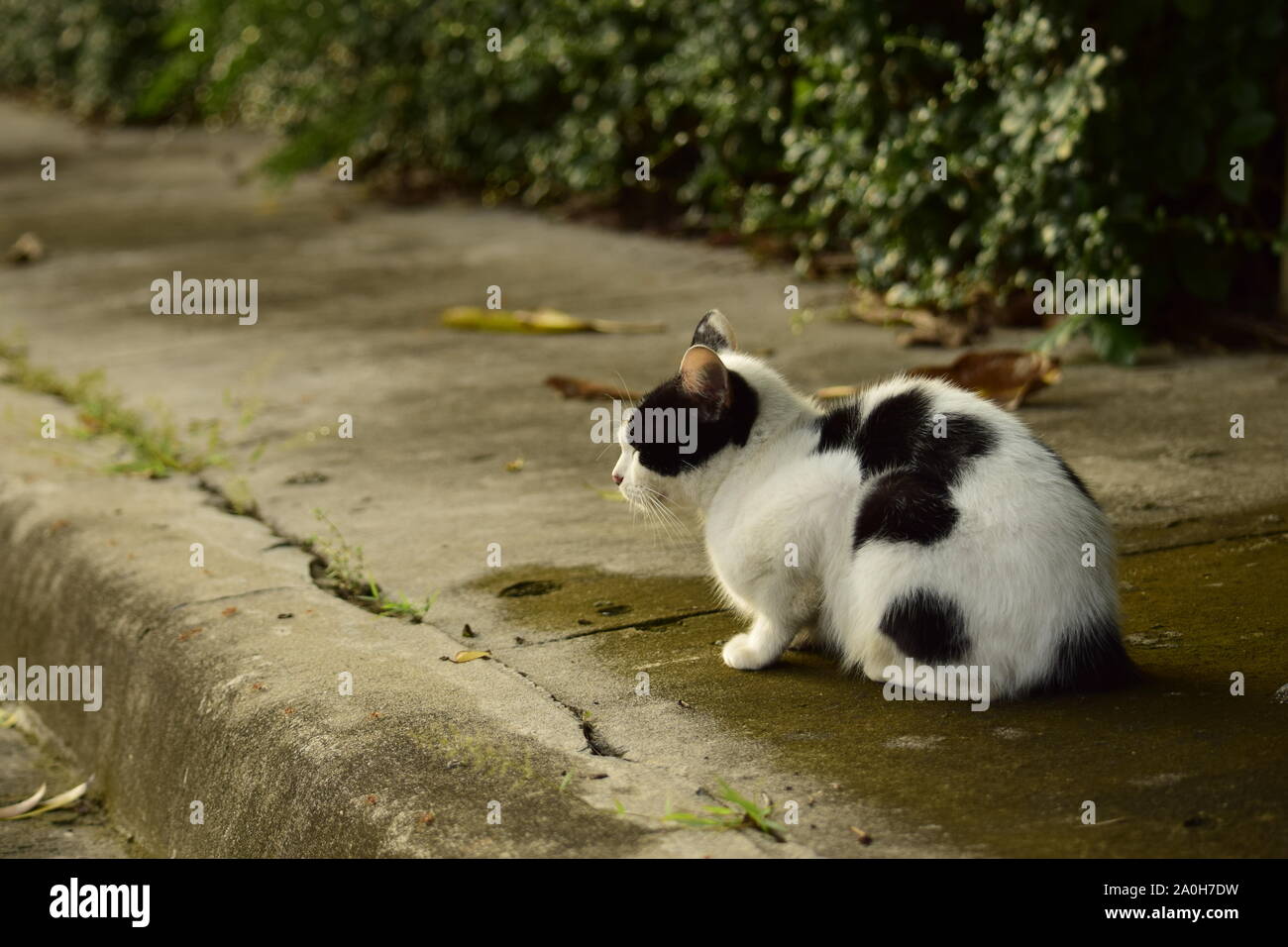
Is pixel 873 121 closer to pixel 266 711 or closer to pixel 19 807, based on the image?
pixel 266 711

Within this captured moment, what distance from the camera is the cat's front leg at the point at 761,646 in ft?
9.55

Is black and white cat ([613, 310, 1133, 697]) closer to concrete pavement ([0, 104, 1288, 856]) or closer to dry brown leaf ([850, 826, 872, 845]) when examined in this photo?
concrete pavement ([0, 104, 1288, 856])

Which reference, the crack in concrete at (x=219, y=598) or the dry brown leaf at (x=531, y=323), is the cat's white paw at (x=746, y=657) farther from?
the dry brown leaf at (x=531, y=323)

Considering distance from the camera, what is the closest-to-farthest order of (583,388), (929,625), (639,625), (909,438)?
(929,625), (909,438), (639,625), (583,388)

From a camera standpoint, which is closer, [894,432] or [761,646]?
[894,432]

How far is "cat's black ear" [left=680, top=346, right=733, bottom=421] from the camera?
9.60 ft

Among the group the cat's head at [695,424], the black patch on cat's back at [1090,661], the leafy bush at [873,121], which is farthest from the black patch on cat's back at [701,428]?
the leafy bush at [873,121]

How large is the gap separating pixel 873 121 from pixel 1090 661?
358 cm

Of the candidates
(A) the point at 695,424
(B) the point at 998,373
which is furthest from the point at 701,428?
(B) the point at 998,373

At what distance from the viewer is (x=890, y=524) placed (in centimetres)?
270

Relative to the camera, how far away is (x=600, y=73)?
24.5 feet

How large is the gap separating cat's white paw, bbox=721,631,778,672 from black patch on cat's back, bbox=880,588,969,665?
0.34m

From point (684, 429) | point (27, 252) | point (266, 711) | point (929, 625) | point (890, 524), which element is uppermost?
point (27, 252)
